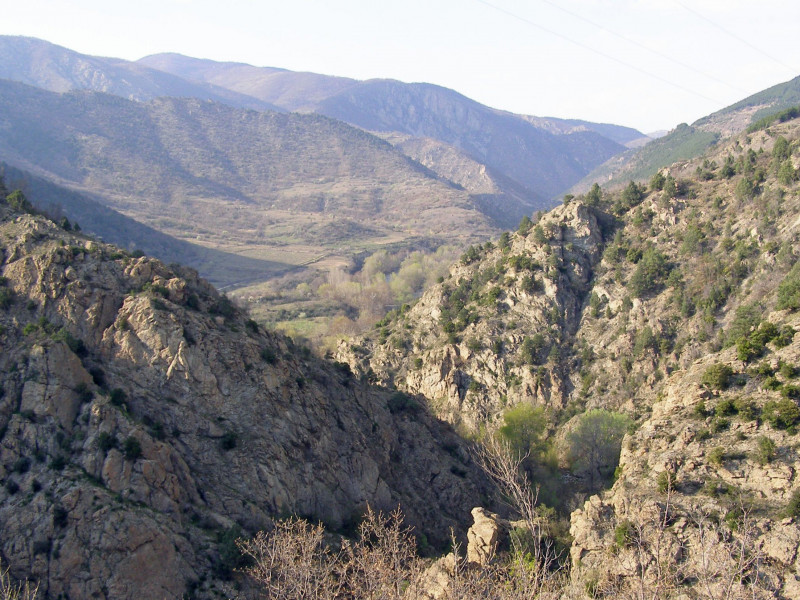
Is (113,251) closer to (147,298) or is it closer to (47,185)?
(147,298)

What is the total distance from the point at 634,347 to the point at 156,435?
3673 centimetres

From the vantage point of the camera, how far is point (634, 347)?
47156 mm

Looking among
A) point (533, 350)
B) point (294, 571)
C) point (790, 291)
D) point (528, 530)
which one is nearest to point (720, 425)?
point (528, 530)

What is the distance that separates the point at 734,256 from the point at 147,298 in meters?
42.1

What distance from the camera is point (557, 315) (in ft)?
166

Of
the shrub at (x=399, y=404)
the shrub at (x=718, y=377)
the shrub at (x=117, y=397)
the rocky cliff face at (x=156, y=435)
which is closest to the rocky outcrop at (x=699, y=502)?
the shrub at (x=718, y=377)

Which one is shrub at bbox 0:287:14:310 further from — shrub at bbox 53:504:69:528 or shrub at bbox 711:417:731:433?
shrub at bbox 711:417:731:433

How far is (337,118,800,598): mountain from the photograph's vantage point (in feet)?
74.1

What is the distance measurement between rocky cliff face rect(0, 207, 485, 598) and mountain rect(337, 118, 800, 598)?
10.3 metres

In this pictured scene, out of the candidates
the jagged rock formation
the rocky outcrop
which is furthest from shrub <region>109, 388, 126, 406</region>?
the jagged rock formation

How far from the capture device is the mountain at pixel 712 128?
Result: 145m

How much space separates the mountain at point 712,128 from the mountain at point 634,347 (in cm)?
9129

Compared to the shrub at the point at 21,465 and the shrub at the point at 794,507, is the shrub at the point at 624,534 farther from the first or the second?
the shrub at the point at 21,465

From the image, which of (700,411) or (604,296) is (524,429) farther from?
(700,411)
